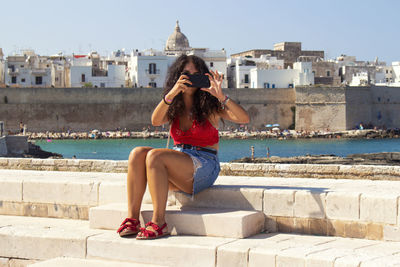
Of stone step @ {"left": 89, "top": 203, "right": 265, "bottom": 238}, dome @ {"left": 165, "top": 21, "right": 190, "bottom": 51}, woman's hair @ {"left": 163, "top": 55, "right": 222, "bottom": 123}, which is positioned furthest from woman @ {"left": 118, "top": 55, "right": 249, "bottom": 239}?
dome @ {"left": 165, "top": 21, "right": 190, "bottom": 51}

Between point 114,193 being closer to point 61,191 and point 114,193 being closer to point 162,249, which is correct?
point 61,191

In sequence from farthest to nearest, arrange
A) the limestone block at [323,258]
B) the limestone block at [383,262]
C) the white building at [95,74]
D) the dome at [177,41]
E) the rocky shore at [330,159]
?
1. the dome at [177,41]
2. the white building at [95,74]
3. the rocky shore at [330,159]
4. the limestone block at [323,258]
5. the limestone block at [383,262]

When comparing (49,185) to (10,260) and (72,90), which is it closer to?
(10,260)

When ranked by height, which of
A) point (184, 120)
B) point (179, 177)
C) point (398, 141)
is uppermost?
point (184, 120)

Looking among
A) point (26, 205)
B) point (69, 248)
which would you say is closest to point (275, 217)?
point (69, 248)

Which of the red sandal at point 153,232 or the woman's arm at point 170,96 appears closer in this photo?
the red sandal at point 153,232

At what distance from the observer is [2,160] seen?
901cm

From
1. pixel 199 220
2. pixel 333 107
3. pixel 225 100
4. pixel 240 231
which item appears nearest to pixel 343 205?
pixel 240 231

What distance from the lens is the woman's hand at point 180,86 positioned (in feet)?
13.7

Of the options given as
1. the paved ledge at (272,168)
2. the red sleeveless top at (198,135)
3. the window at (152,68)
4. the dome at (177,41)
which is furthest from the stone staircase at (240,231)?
the dome at (177,41)

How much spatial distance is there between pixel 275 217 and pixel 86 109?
Result: 135 ft

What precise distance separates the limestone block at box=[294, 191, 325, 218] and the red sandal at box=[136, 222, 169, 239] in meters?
0.83

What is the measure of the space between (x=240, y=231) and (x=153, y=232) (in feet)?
1.69

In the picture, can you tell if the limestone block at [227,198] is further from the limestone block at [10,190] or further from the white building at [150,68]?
the white building at [150,68]
